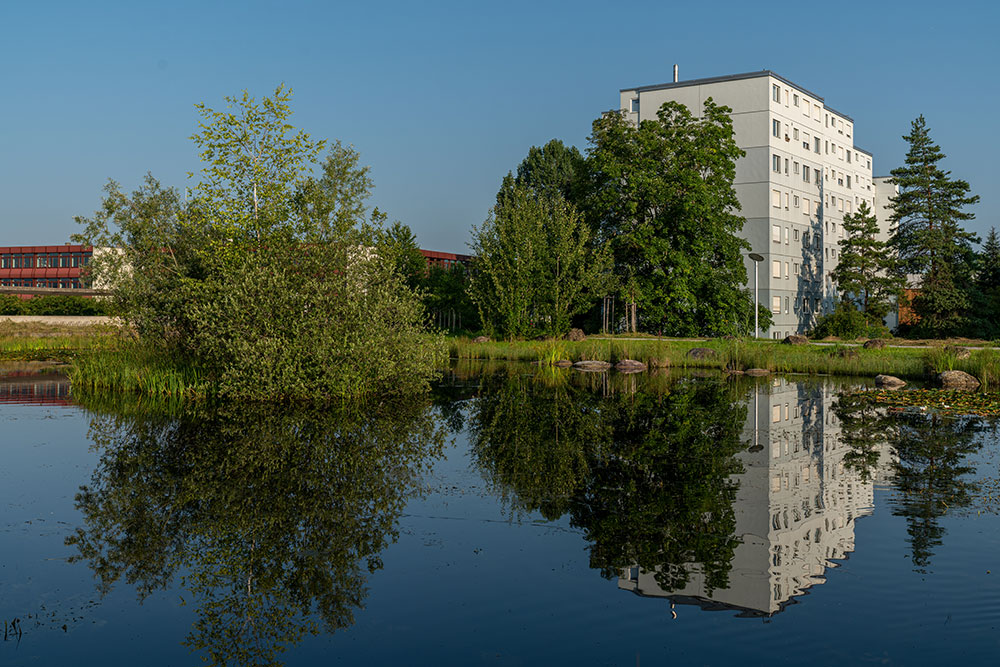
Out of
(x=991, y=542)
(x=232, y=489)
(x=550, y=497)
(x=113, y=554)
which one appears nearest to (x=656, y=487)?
(x=550, y=497)

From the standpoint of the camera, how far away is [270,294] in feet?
68.2

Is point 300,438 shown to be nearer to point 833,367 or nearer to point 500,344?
point 833,367

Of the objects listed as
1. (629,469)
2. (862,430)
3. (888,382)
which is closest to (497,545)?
(629,469)

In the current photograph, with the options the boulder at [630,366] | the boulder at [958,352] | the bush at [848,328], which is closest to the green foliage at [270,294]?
the boulder at [630,366]

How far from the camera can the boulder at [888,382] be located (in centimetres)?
2780

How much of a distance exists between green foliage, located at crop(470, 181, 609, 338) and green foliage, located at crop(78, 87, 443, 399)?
21.5m

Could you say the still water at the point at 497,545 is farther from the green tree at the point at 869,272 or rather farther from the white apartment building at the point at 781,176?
the green tree at the point at 869,272

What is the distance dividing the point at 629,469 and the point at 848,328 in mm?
46972

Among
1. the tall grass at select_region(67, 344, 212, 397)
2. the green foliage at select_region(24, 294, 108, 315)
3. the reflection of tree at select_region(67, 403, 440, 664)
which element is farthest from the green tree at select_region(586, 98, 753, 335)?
the green foliage at select_region(24, 294, 108, 315)

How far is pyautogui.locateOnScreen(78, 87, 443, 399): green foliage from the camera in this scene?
2073 cm

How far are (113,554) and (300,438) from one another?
22.8ft

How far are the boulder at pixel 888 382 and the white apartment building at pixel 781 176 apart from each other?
29160mm

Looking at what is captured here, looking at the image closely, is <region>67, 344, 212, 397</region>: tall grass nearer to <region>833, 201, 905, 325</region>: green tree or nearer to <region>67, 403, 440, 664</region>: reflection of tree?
<region>67, 403, 440, 664</region>: reflection of tree

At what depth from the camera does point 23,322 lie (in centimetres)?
5225
